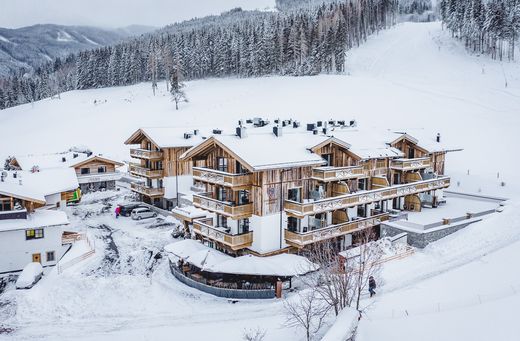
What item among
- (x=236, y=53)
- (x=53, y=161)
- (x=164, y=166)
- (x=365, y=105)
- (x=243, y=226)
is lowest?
(x=243, y=226)

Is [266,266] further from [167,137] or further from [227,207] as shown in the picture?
[167,137]

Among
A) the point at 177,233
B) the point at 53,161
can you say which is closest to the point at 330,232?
the point at 177,233

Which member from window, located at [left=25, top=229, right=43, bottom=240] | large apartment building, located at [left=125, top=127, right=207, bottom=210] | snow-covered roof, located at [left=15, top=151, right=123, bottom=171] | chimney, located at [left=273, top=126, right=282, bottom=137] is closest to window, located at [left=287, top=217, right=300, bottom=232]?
chimney, located at [left=273, top=126, right=282, bottom=137]

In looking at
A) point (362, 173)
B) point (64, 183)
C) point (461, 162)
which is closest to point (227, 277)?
point (362, 173)

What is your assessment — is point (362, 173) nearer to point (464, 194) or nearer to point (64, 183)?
point (464, 194)

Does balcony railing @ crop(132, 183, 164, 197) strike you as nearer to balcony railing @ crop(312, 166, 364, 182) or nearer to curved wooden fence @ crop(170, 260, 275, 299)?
curved wooden fence @ crop(170, 260, 275, 299)

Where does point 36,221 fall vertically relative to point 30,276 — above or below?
above

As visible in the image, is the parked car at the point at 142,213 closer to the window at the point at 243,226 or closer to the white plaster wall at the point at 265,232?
the window at the point at 243,226
